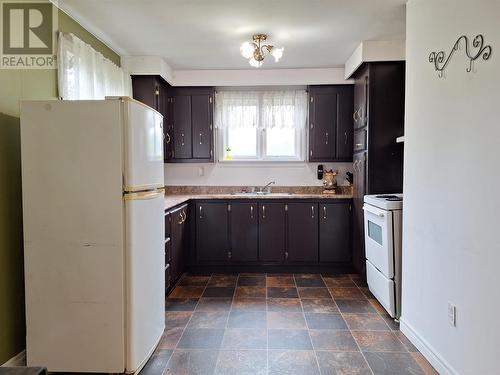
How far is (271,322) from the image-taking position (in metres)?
2.71

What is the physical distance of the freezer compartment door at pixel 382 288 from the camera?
8.81 feet

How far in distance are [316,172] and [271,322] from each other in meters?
2.34

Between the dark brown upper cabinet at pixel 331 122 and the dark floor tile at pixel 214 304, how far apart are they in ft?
7.00

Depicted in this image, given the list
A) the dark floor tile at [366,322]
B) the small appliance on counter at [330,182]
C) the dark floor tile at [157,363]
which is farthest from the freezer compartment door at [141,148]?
the small appliance on counter at [330,182]

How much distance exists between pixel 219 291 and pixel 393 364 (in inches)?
71.1

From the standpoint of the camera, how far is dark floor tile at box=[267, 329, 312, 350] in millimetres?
2340

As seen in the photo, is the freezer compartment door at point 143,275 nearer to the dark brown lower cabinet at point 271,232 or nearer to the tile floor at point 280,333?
the tile floor at point 280,333

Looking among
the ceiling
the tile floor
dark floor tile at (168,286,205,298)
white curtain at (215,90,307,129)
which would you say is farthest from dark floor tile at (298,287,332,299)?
the ceiling

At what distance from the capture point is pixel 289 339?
8.00 ft

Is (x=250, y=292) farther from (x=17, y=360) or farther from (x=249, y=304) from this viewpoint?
(x=17, y=360)

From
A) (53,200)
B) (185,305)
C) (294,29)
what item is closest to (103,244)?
(53,200)

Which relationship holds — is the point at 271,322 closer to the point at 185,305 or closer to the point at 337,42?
the point at 185,305

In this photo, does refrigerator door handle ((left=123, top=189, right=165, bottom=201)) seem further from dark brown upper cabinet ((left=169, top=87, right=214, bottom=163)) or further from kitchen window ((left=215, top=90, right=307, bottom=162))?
kitchen window ((left=215, top=90, right=307, bottom=162))

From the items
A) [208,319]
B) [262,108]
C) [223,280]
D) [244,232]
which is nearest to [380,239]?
[208,319]
